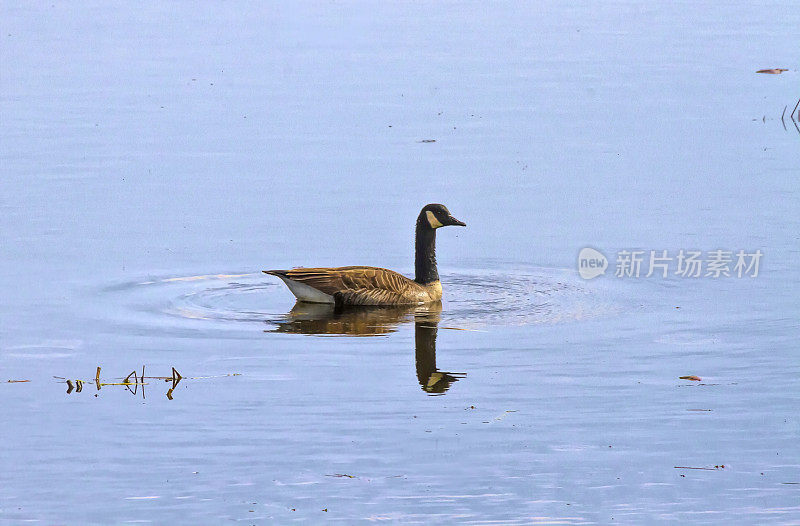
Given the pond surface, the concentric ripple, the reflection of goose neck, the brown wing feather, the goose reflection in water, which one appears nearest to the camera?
the pond surface

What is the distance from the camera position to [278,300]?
1558cm

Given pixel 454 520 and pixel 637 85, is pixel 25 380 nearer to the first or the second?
pixel 454 520

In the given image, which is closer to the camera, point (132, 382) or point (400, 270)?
point (132, 382)

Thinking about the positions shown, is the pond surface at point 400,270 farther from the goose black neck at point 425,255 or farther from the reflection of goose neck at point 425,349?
the goose black neck at point 425,255

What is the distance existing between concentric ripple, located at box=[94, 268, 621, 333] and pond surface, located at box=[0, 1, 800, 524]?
0.05 m

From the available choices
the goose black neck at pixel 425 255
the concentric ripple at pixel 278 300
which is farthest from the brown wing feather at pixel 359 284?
the concentric ripple at pixel 278 300

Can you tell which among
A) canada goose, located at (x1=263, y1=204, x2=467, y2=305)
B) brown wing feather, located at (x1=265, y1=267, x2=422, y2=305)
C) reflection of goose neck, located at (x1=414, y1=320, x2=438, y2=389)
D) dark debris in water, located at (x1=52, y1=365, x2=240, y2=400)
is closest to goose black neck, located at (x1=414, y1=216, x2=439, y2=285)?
canada goose, located at (x1=263, y1=204, x2=467, y2=305)

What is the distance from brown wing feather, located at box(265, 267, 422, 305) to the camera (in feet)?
49.7

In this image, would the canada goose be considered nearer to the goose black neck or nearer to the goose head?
the goose black neck

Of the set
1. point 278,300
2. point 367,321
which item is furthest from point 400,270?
point 367,321

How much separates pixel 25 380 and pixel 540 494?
4.67 meters

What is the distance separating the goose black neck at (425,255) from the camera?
15805 mm

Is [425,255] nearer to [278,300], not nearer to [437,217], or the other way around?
[437,217]

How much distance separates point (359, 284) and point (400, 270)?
5.48ft
